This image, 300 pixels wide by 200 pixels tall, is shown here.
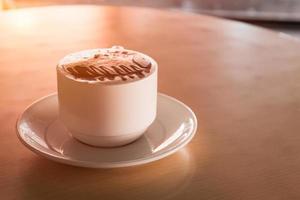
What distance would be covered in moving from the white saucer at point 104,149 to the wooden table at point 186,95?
0.02m

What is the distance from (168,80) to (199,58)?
150 millimetres

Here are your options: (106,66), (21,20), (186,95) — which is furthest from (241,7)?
(106,66)

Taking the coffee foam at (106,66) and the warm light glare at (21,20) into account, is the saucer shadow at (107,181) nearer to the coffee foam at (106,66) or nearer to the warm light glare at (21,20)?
the coffee foam at (106,66)

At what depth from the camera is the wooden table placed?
699 mm

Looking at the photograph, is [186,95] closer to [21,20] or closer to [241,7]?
[21,20]

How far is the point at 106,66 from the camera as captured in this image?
76 cm

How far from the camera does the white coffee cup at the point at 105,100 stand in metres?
0.71

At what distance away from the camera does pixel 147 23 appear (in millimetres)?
1363

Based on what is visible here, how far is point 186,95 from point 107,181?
0.32 m

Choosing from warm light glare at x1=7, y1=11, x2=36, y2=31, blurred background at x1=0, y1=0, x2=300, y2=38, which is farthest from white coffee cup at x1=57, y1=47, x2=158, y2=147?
blurred background at x1=0, y1=0, x2=300, y2=38

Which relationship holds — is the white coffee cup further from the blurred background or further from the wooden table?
the blurred background

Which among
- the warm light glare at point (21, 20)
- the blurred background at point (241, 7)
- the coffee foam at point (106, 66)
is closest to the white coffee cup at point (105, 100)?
the coffee foam at point (106, 66)

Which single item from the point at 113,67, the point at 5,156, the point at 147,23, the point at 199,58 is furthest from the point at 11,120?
the point at 147,23

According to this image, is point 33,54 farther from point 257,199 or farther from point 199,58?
point 257,199
